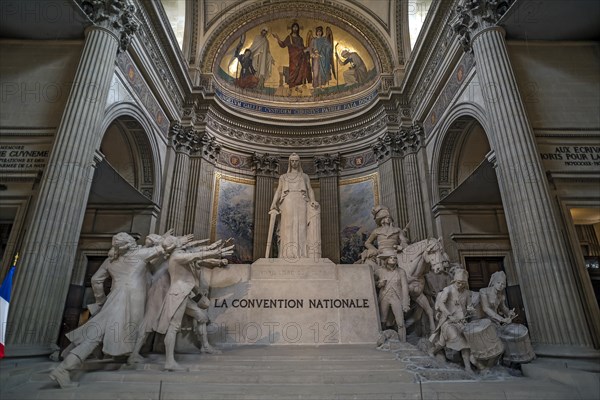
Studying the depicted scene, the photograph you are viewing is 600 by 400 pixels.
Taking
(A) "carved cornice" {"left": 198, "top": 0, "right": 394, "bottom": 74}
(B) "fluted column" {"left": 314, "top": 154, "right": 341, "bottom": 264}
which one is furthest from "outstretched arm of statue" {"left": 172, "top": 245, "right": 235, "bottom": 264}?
(A) "carved cornice" {"left": 198, "top": 0, "right": 394, "bottom": 74}

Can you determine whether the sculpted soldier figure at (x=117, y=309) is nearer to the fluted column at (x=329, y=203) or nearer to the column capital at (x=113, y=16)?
the column capital at (x=113, y=16)

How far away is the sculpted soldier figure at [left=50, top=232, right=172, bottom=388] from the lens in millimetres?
3795

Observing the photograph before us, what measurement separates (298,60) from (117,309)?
47.3ft

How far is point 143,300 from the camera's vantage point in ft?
14.8

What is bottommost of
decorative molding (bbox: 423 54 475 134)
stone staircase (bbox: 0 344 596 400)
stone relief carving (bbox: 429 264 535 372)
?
stone staircase (bbox: 0 344 596 400)

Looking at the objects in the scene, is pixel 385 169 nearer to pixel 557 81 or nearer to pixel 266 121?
pixel 266 121

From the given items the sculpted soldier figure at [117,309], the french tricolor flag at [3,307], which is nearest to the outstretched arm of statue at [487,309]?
the sculpted soldier figure at [117,309]

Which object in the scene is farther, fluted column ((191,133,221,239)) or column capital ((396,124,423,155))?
column capital ((396,124,423,155))

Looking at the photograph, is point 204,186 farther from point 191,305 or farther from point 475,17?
point 475,17

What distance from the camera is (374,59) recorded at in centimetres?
1533

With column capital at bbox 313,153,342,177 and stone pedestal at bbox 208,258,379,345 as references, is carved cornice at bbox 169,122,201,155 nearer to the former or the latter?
column capital at bbox 313,153,342,177

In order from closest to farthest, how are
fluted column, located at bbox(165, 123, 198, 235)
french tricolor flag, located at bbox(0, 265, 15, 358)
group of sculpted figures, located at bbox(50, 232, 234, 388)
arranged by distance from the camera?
group of sculpted figures, located at bbox(50, 232, 234, 388), french tricolor flag, located at bbox(0, 265, 15, 358), fluted column, located at bbox(165, 123, 198, 235)

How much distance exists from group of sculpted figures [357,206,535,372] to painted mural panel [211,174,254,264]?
280 inches

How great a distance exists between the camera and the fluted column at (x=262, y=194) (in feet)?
45.6
